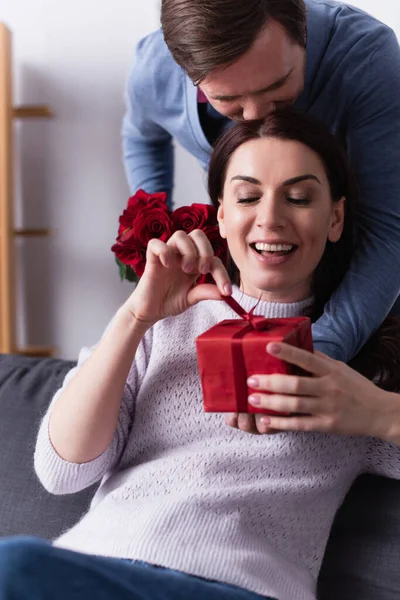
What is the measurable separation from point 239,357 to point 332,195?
47 centimetres

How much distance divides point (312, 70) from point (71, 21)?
61.8 inches

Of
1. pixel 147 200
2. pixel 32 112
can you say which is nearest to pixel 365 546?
pixel 147 200

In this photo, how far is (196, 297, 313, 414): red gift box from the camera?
0.96 metres

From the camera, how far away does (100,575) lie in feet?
2.84

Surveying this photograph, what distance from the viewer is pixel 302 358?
98 cm

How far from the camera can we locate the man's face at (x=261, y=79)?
117cm

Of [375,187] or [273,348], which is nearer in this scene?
[273,348]

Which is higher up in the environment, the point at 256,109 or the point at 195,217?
the point at 256,109

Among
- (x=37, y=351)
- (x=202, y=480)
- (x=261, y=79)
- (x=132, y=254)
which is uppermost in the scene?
(x=261, y=79)

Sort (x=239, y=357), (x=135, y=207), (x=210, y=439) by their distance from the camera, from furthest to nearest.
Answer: (x=135, y=207) → (x=210, y=439) → (x=239, y=357)

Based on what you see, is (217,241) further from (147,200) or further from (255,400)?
(255,400)

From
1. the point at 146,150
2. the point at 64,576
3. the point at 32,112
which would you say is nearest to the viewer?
the point at 64,576

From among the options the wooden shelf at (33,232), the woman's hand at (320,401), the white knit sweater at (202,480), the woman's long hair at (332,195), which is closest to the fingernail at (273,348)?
the woman's hand at (320,401)

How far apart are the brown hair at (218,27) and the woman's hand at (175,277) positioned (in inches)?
10.8
